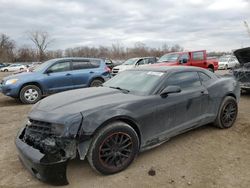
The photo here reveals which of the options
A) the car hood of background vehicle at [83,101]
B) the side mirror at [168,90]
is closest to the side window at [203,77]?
the side mirror at [168,90]

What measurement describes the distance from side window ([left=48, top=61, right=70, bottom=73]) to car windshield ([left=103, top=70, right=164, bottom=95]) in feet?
15.9

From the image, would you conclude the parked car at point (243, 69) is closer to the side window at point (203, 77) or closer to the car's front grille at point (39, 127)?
the side window at point (203, 77)

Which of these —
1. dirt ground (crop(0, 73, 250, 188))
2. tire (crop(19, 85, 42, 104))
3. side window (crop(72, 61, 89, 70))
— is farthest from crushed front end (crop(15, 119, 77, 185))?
side window (crop(72, 61, 89, 70))

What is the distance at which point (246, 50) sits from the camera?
897 centimetres

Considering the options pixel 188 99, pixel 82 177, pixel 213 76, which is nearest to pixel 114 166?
pixel 82 177

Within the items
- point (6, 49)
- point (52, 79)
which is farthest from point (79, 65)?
point (6, 49)

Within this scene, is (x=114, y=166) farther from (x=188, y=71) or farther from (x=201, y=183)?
(x=188, y=71)

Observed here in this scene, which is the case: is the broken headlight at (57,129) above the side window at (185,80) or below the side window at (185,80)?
below

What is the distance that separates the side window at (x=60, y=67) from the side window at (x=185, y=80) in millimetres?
5825

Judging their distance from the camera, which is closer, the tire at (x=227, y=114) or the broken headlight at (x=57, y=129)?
the broken headlight at (x=57, y=129)

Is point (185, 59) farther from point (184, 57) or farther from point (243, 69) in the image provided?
point (243, 69)

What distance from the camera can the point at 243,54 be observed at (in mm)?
9305

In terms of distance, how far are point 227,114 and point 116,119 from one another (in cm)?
296

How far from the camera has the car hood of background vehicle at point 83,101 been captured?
12.6 ft
